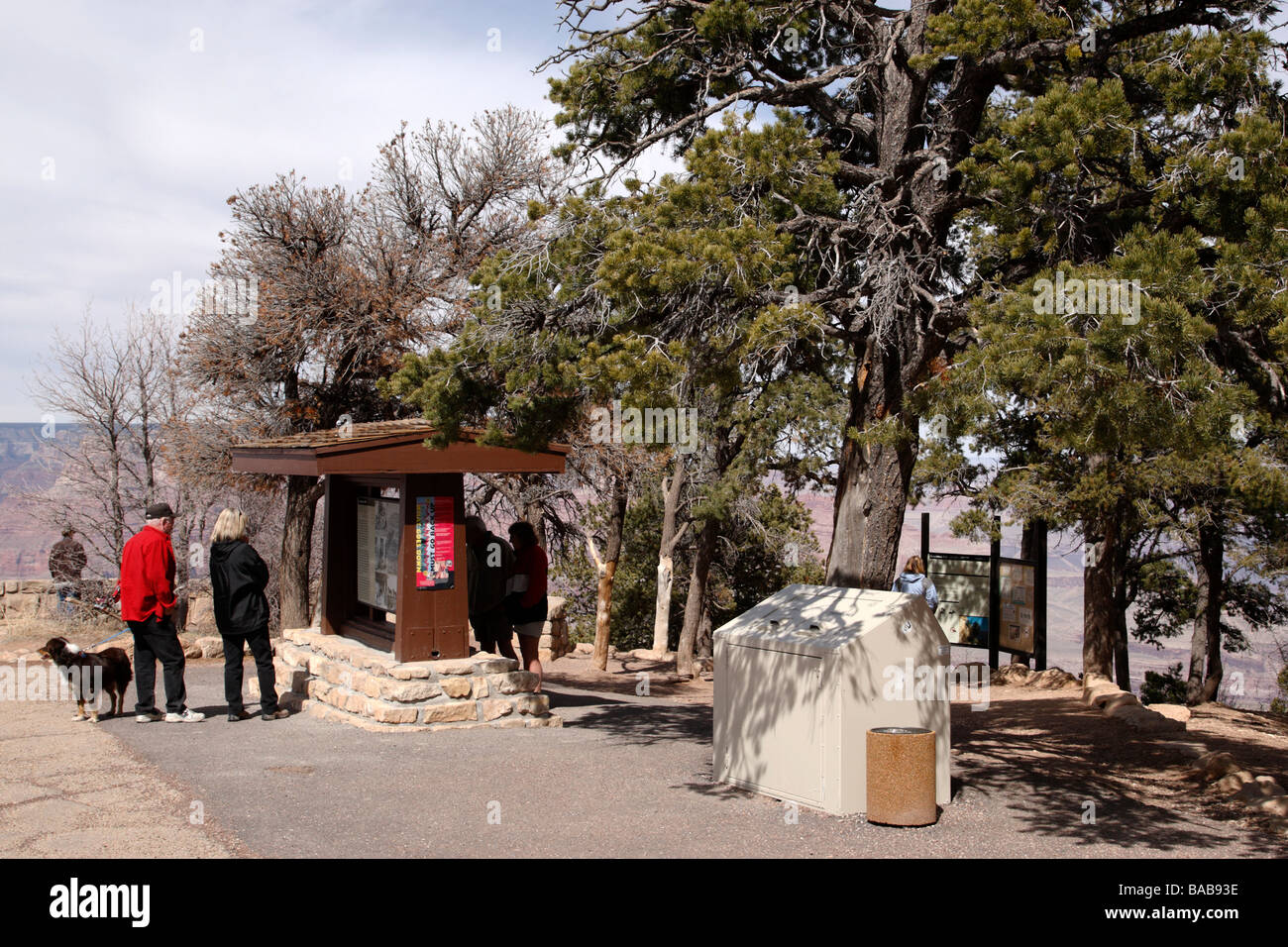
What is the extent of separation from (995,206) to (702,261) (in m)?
2.18

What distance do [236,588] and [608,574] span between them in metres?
12.1

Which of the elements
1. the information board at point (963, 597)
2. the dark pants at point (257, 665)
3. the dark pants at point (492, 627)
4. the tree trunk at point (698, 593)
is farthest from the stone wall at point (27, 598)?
the information board at point (963, 597)

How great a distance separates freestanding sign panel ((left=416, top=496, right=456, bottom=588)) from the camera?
982cm

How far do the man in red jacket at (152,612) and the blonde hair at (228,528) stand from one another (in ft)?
1.32

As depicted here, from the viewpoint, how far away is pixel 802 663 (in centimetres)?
681

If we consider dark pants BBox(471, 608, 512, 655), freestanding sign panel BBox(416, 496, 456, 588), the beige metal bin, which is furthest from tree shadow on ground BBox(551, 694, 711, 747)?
the beige metal bin

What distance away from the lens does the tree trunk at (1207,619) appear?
20922mm

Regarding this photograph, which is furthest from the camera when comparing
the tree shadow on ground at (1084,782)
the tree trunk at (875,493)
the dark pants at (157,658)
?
the dark pants at (157,658)

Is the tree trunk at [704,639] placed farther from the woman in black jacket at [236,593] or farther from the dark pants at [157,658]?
the dark pants at [157,658]

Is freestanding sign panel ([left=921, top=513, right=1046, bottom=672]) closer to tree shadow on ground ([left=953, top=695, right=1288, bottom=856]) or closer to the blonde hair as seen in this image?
tree shadow on ground ([left=953, top=695, right=1288, bottom=856])

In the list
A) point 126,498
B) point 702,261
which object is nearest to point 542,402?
point 702,261

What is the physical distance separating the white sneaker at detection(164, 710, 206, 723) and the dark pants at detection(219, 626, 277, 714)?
0.94 feet

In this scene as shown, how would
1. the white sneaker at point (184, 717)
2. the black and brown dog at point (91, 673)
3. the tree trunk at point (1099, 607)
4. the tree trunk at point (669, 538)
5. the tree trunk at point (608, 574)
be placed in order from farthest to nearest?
the tree trunk at point (669, 538) < the tree trunk at point (608, 574) < the tree trunk at point (1099, 607) < the white sneaker at point (184, 717) < the black and brown dog at point (91, 673)
